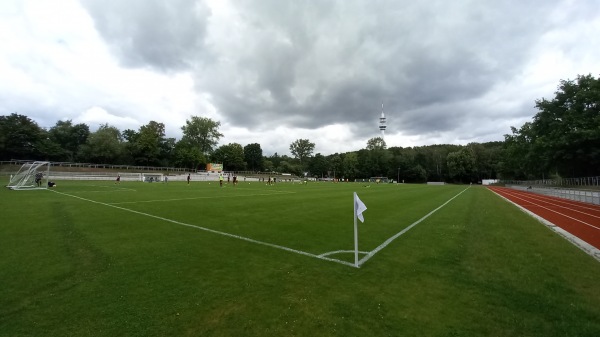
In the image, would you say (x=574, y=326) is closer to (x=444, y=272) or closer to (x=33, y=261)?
(x=444, y=272)

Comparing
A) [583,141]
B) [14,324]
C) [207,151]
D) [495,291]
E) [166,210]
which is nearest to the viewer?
[14,324]

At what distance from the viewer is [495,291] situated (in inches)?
216

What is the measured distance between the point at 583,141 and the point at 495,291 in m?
52.4

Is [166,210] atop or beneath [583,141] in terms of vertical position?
beneath

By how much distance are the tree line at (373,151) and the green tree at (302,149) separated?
547mm

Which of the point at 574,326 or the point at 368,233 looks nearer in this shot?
the point at 574,326

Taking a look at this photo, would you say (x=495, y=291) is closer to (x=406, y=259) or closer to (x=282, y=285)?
(x=406, y=259)

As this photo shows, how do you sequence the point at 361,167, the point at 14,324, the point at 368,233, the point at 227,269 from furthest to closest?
the point at 361,167
the point at 368,233
the point at 227,269
the point at 14,324

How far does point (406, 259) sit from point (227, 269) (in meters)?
4.32

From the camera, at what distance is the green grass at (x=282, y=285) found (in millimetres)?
4117

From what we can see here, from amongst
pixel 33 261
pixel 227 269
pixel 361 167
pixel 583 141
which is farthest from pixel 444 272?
pixel 361 167

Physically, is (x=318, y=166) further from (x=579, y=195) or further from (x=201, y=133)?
(x=579, y=195)

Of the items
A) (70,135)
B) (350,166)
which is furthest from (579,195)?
(70,135)

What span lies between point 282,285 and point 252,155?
137 metres
